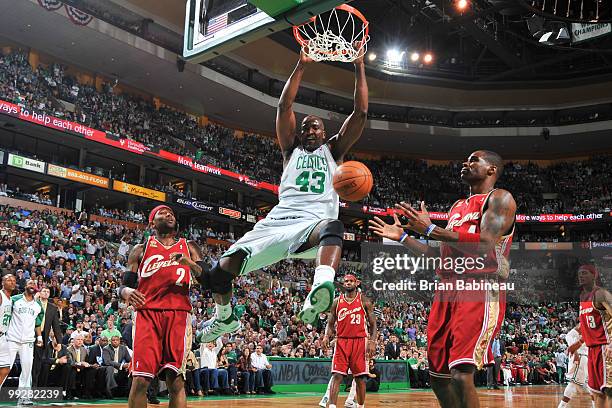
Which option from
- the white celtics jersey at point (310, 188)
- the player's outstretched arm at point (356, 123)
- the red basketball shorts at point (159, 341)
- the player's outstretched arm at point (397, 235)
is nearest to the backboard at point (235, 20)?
the player's outstretched arm at point (356, 123)

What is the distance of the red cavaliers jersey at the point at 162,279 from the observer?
19.9 ft

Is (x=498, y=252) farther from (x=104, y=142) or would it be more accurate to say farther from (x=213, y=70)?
(x=213, y=70)

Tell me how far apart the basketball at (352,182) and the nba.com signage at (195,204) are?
999 inches

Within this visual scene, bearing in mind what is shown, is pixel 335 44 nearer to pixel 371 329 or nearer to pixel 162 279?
pixel 162 279

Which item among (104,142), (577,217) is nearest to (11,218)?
(104,142)

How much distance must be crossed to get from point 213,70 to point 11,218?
1468 centimetres

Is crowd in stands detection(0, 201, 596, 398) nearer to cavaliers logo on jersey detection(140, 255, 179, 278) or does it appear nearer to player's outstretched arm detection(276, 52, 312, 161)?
cavaliers logo on jersey detection(140, 255, 179, 278)

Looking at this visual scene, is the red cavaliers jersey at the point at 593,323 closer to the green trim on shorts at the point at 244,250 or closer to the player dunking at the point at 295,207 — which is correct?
the player dunking at the point at 295,207

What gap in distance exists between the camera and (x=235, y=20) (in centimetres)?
733

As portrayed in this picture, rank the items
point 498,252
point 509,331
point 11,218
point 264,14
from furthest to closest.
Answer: point 509,331, point 11,218, point 264,14, point 498,252

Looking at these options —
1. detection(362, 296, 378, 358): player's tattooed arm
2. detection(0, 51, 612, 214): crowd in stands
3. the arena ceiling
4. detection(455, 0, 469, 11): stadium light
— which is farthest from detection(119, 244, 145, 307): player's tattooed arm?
detection(455, 0, 469, 11): stadium light

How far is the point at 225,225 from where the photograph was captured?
36156 millimetres

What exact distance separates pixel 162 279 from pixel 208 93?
93.7 feet

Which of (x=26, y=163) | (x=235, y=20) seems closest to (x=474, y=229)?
(x=235, y=20)
